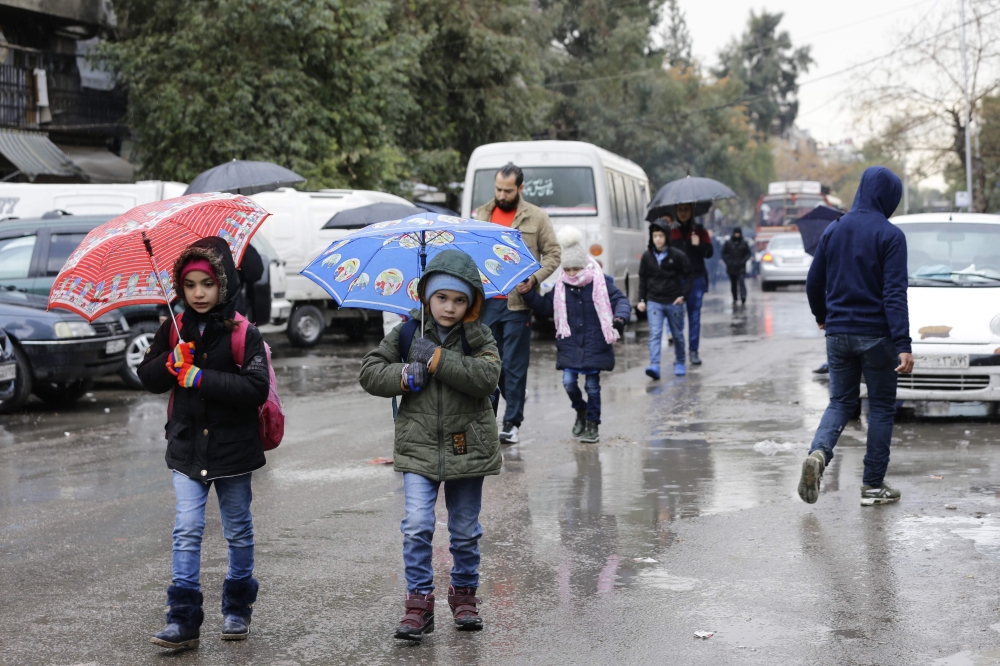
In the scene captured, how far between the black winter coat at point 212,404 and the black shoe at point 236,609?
0.45m

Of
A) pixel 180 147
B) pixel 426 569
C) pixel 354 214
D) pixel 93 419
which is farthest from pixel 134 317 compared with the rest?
pixel 180 147

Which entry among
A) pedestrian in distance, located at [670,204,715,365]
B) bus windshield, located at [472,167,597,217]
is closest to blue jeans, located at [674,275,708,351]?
pedestrian in distance, located at [670,204,715,365]

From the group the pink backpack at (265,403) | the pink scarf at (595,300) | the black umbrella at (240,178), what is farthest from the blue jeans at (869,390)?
the black umbrella at (240,178)

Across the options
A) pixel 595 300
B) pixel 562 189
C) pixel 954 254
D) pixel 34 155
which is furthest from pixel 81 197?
pixel 954 254

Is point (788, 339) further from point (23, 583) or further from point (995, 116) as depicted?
point (995, 116)

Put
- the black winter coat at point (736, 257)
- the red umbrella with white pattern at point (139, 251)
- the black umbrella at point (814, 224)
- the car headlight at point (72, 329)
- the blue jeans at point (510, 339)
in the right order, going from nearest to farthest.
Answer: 1. the red umbrella with white pattern at point (139, 251)
2. the blue jeans at point (510, 339)
3. the car headlight at point (72, 329)
4. the black umbrella at point (814, 224)
5. the black winter coat at point (736, 257)

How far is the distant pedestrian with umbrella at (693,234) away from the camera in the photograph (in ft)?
50.0

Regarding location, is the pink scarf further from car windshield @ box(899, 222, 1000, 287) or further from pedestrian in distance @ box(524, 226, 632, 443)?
car windshield @ box(899, 222, 1000, 287)

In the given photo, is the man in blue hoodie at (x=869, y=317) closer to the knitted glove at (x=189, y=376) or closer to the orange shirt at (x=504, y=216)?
the orange shirt at (x=504, y=216)

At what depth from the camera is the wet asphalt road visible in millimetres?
4867

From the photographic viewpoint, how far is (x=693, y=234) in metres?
15.8

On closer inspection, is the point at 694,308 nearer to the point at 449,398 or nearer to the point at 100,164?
the point at 449,398

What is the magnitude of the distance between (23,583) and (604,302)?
16.2 feet

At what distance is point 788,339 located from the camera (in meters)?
18.7
